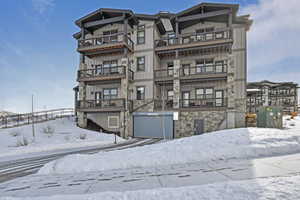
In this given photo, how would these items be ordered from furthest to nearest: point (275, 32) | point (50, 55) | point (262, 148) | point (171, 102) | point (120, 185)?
point (50, 55), point (171, 102), point (275, 32), point (262, 148), point (120, 185)

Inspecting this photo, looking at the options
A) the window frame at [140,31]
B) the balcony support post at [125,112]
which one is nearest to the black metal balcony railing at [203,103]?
the balcony support post at [125,112]

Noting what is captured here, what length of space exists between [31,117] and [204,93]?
65.9 feet

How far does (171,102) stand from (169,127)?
3.00m

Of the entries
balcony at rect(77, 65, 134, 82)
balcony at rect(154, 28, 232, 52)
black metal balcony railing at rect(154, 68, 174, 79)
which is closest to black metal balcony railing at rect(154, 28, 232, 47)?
balcony at rect(154, 28, 232, 52)

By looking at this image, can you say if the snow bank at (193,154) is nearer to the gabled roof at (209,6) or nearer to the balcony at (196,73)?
the balcony at (196,73)

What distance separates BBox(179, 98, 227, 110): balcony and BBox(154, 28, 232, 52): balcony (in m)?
5.55

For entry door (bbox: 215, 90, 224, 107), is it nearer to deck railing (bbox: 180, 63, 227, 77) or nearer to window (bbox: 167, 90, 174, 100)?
deck railing (bbox: 180, 63, 227, 77)

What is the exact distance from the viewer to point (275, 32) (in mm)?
14000

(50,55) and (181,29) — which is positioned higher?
(181,29)

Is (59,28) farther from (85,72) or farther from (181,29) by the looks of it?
(181,29)

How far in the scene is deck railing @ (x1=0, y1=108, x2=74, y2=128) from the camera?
1706 cm

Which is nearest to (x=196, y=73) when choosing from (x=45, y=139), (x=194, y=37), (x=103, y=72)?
(x=194, y=37)

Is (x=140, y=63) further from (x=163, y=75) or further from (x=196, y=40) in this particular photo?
(x=196, y=40)

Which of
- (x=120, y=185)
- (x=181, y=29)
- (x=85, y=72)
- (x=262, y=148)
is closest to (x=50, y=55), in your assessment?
(x=85, y=72)
